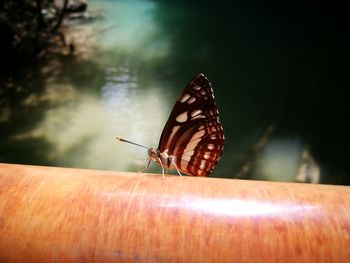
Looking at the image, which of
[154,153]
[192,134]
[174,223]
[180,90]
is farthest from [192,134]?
[180,90]

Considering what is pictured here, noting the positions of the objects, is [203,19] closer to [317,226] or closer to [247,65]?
[247,65]

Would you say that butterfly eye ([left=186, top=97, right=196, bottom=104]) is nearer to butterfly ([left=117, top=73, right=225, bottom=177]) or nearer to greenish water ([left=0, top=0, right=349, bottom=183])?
butterfly ([left=117, top=73, right=225, bottom=177])

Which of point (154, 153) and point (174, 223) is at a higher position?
point (174, 223)

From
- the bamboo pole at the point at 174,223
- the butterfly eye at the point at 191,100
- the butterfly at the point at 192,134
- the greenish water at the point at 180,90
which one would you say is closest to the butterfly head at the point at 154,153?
the butterfly at the point at 192,134

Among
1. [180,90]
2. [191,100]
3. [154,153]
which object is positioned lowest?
[180,90]

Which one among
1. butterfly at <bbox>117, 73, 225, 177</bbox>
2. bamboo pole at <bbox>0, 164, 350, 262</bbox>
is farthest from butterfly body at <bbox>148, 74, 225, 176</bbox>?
bamboo pole at <bbox>0, 164, 350, 262</bbox>

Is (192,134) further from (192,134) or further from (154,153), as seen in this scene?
(154,153)
